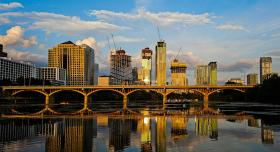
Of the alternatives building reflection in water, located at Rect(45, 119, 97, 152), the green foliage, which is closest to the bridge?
the green foliage

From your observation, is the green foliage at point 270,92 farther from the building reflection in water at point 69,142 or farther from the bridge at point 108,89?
the building reflection in water at point 69,142

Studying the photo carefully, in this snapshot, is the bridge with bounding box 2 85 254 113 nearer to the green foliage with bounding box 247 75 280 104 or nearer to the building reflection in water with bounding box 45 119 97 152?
the green foliage with bounding box 247 75 280 104

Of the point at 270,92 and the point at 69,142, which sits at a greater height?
the point at 270,92

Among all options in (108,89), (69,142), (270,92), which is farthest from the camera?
(108,89)

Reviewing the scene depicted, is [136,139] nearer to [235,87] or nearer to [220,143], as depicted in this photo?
[220,143]

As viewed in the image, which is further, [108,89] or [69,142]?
[108,89]

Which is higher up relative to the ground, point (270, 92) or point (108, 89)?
point (108, 89)

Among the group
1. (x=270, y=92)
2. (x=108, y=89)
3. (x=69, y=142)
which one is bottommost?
(x=69, y=142)

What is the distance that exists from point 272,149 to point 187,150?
7.60 meters

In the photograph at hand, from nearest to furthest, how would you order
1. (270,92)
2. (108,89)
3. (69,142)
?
(69,142), (270,92), (108,89)

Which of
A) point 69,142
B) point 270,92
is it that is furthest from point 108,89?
point 69,142

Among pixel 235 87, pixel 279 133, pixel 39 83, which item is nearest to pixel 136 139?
pixel 279 133

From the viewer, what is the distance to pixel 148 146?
32.9m

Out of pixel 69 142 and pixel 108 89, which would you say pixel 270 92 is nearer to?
pixel 108 89
